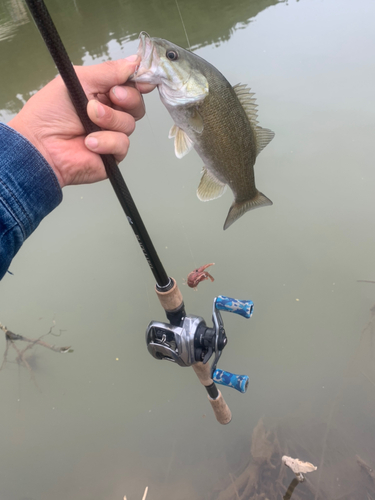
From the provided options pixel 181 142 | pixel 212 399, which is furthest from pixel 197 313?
pixel 181 142

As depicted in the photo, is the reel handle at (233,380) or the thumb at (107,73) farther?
the reel handle at (233,380)

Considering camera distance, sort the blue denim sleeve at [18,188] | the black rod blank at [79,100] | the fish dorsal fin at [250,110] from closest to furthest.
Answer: the black rod blank at [79,100] → the blue denim sleeve at [18,188] → the fish dorsal fin at [250,110]

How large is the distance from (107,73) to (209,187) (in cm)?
47

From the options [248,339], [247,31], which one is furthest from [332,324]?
[247,31]

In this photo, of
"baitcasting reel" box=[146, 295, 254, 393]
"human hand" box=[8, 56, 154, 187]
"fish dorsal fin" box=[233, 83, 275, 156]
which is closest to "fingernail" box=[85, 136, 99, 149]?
"human hand" box=[8, 56, 154, 187]

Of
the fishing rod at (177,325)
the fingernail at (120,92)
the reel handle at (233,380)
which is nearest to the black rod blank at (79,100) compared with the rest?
the fishing rod at (177,325)

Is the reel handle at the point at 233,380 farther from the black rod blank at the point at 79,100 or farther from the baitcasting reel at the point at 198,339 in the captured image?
the black rod blank at the point at 79,100

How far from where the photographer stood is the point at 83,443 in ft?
6.17

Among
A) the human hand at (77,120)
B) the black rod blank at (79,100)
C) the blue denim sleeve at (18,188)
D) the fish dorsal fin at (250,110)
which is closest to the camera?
the black rod blank at (79,100)

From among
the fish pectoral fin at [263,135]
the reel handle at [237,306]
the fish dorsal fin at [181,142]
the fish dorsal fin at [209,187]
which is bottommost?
the reel handle at [237,306]

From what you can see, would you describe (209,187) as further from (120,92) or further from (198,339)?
(198,339)

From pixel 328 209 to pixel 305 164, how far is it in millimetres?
424

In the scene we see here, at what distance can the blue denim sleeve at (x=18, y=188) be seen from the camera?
0.87 m

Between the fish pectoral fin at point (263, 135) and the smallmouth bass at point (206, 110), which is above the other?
the smallmouth bass at point (206, 110)
